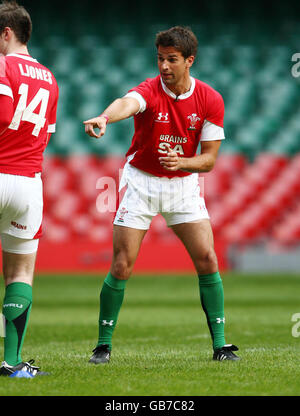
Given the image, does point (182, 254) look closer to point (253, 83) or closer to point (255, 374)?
point (253, 83)

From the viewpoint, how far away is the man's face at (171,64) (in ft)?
14.8

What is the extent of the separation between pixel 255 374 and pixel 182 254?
360 inches

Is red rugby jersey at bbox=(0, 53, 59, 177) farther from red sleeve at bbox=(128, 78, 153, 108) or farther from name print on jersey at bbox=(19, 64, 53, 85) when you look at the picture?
red sleeve at bbox=(128, 78, 153, 108)

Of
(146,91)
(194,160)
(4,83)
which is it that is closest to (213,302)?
(194,160)

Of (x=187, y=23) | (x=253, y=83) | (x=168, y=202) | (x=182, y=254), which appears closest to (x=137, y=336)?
(x=168, y=202)

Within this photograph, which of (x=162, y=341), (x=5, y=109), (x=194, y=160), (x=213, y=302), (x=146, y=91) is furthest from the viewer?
(x=162, y=341)

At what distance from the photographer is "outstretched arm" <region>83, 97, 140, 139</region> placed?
385cm

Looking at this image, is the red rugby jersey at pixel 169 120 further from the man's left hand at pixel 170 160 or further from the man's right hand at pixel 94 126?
the man's right hand at pixel 94 126

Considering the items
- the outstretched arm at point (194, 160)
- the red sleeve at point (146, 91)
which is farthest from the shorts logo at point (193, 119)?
the red sleeve at point (146, 91)

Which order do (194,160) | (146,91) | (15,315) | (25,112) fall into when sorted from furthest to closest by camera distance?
(146,91) < (194,160) < (15,315) < (25,112)

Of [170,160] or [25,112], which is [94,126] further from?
[170,160]

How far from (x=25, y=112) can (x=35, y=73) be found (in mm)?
212

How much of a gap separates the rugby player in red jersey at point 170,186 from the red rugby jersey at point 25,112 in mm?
783

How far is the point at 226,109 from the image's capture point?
15.8m
